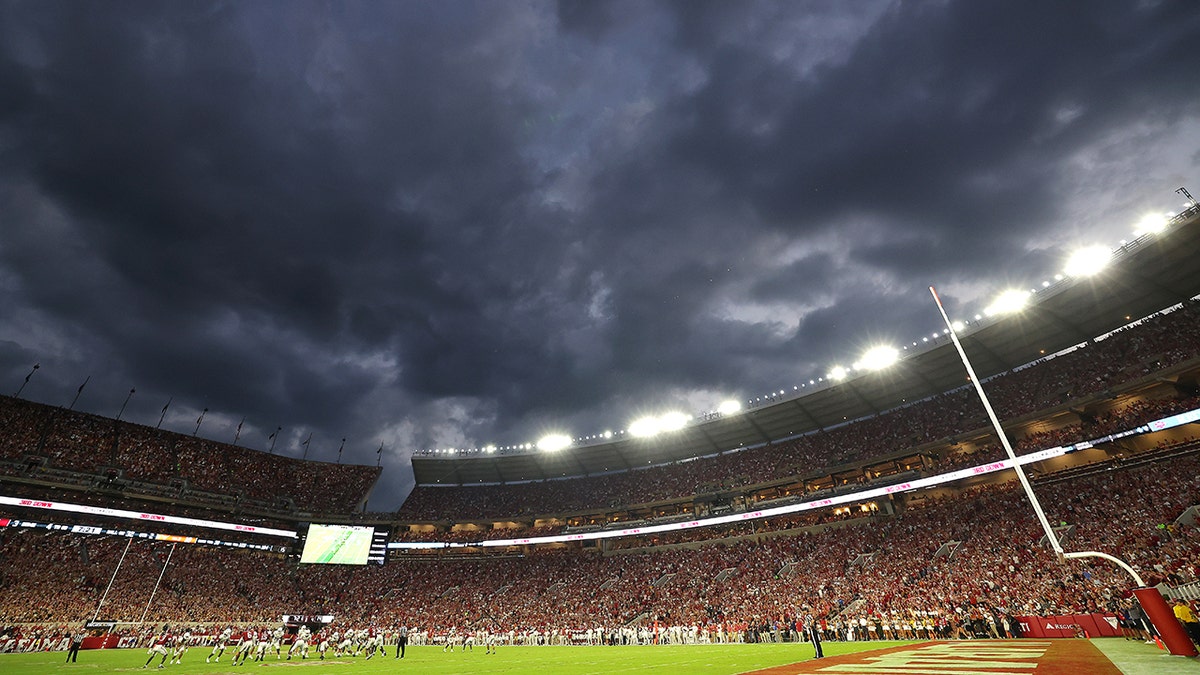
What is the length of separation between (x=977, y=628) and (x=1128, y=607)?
6.89m

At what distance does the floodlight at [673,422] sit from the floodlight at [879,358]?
16727 millimetres

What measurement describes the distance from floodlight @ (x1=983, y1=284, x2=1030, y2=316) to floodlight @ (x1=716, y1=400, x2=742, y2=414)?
67.1 ft

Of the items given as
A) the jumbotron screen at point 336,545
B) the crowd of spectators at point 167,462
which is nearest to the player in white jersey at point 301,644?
the jumbotron screen at point 336,545

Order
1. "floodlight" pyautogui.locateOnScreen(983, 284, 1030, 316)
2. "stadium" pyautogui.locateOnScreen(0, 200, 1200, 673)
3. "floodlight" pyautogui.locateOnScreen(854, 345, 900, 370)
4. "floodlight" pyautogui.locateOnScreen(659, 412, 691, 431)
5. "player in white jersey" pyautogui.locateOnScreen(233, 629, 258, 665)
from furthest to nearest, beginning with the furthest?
1. "floodlight" pyautogui.locateOnScreen(659, 412, 691, 431)
2. "floodlight" pyautogui.locateOnScreen(854, 345, 900, 370)
3. "floodlight" pyautogui.locateOnScreen(983, 284, 1030, 316)
4. "stadium" pyautogui.locateOnScreen(0, 200, 1200, 673)
5. "player in white jersey" pyautogui.locateOnScreen(233, 629, 258, 665)

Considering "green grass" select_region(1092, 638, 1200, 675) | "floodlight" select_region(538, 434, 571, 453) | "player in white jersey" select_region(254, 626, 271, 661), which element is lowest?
"green grass" select_region(1092, 638, 1200, 675)

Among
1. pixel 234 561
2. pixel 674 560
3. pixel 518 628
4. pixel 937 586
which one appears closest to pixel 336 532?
pixel 234 561

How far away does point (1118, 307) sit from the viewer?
110ft

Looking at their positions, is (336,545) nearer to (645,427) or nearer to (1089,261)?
(645,427)

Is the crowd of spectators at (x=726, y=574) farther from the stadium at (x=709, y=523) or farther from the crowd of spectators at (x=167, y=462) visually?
the crowd of spectators at (x=167, y=462)

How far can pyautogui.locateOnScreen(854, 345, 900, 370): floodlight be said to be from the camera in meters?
39.1

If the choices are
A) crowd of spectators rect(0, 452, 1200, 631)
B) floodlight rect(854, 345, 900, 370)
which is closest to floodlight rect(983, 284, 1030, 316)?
floodlight rect(854, 345, 900, 370)

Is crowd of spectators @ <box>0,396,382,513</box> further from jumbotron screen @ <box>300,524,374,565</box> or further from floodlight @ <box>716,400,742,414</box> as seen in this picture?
floodlight @ <box>716,400,742,414</box>

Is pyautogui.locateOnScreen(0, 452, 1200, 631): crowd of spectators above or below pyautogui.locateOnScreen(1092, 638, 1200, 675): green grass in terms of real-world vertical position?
above

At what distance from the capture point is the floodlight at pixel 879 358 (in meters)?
39.1
